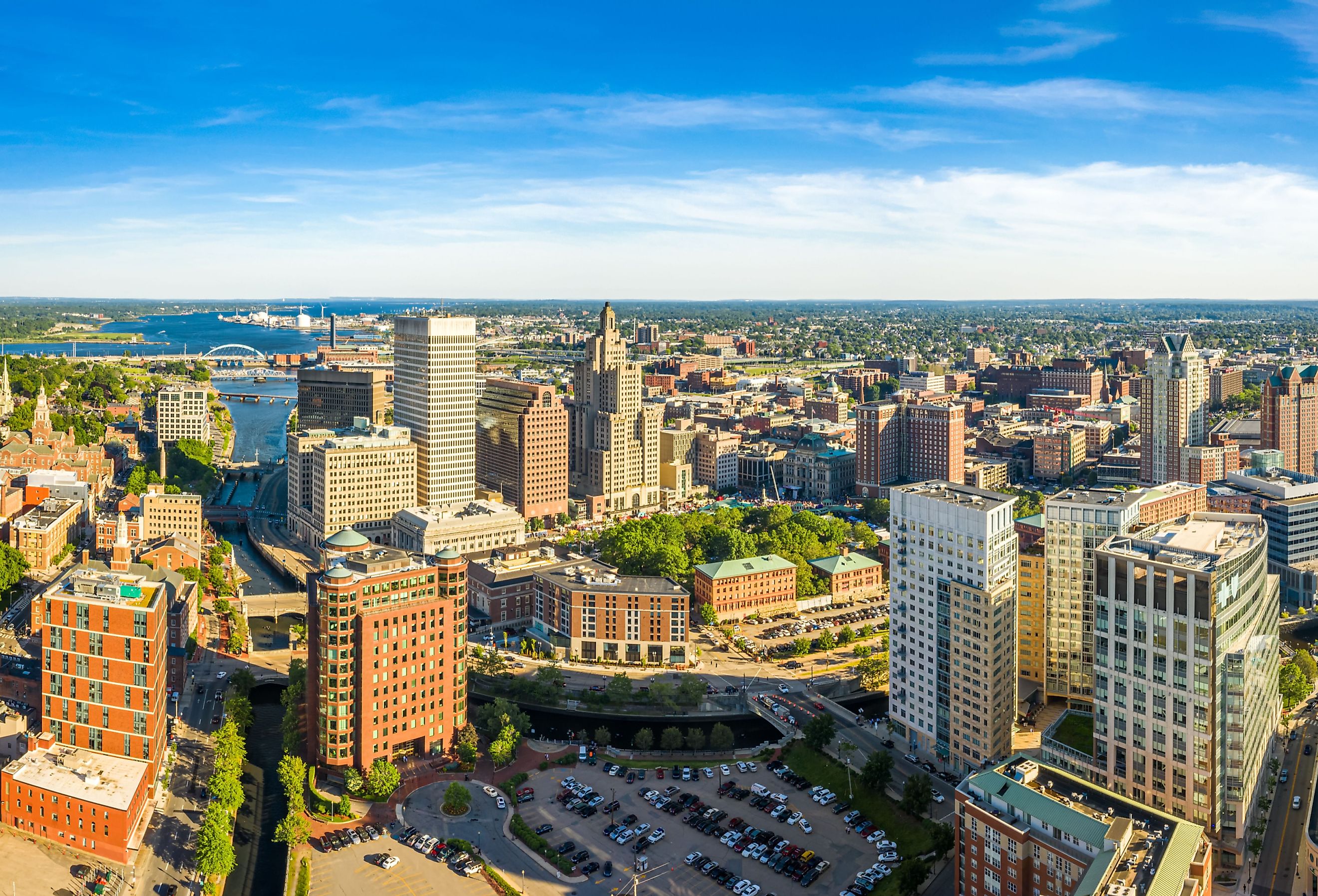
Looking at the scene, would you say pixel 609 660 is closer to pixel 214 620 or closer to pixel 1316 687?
pixel 214 620

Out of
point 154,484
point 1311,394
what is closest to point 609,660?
point 154,484

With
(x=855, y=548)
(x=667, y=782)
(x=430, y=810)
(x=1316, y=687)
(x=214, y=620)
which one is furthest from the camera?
(x=855, y=548)

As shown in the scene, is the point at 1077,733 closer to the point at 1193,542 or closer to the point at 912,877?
the point at 1193,542

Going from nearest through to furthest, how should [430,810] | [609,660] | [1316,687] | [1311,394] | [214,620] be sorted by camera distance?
[430,810]
[1316,687]
[609,660]
[214,620]
[1311,394]

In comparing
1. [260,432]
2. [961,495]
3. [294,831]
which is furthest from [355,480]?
[260,432]

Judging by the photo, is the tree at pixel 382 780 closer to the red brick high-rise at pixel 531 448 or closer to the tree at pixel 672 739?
the tree at pixel 672 739

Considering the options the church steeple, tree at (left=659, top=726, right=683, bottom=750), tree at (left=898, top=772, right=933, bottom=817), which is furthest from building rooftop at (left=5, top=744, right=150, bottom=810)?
the church steeple

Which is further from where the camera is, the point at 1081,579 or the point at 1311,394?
the point at 1311,394
